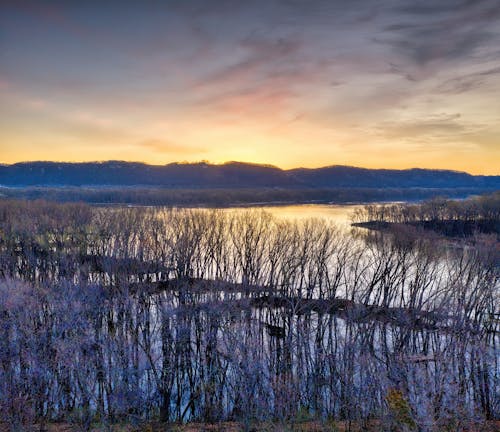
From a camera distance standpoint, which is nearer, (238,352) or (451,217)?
(238,352)

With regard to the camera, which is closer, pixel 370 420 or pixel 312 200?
pixel 370 420

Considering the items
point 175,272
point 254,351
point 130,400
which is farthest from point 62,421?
point 175,272

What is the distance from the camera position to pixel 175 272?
4094 cm

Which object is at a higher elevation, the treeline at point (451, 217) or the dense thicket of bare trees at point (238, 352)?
the treeline at point (451, 217)

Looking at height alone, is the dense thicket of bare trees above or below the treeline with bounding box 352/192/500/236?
below

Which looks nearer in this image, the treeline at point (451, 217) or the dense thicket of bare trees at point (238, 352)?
the dense thicket of bare trees at point (238, 352)

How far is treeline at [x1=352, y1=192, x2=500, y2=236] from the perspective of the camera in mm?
79125

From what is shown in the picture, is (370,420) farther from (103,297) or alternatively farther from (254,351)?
(103,297)

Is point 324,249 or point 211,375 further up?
point 324,249

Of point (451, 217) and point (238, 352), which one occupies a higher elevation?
point (451, 217)

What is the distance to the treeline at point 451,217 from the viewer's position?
260ft

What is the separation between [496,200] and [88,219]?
307 ft

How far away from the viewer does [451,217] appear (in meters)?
87.1

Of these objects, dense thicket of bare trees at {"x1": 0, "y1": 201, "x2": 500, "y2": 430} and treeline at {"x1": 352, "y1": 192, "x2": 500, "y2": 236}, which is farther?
treeline at {"x1": 352, "y1": 192, "x2": 500, "y2": 236}
